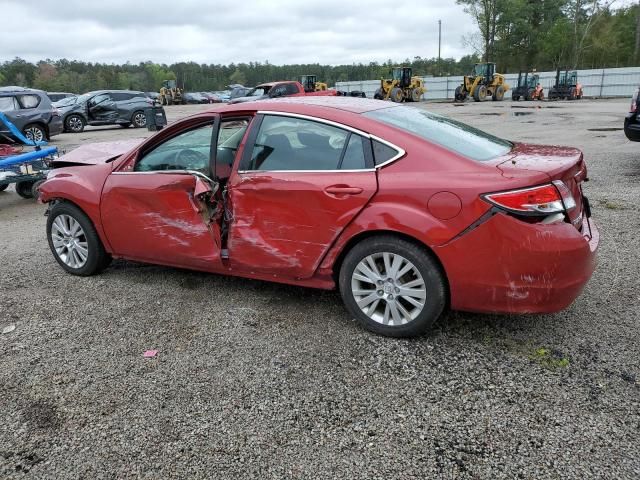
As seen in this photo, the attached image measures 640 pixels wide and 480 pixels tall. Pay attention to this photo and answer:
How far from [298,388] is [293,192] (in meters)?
1.30

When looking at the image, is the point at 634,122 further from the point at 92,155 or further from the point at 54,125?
the point at 54,125

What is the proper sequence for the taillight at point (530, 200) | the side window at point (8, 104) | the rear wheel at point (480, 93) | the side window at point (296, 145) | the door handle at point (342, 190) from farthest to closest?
the rear wheel at point (480, 93) < the side window at point (8, 104) < the side window at point (296, 145) < the door handle at point (342, 190) < the taillight at point (530, 200)

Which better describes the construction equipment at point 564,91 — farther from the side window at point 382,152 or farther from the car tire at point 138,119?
the side window at point 382,152

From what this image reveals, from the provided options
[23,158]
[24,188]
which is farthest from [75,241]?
[24,188]

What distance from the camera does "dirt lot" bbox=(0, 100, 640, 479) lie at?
8.02 ft

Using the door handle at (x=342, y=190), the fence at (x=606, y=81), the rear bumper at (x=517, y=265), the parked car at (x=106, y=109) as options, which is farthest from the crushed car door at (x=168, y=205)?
the fence at (x=606, y=81)

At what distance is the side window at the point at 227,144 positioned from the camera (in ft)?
13.1

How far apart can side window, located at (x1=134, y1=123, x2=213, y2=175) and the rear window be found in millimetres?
1304

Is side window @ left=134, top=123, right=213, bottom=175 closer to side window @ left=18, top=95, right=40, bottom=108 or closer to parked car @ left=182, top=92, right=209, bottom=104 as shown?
side window @ left=18, top=95, right=40, bottom=108

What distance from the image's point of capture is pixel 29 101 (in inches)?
631

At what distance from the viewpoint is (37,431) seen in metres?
2.73

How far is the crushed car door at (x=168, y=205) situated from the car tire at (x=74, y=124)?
18.6 meters

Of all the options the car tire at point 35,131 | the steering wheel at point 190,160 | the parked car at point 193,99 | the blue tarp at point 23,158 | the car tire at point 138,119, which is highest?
the steering wheel at point 190,160

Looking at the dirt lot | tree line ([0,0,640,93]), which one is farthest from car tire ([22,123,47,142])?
tree line ([0,0,640,93])
